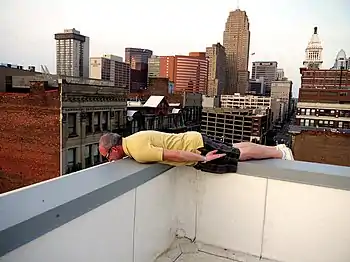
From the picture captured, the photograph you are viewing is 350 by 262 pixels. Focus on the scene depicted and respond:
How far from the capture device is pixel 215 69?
51.2 m

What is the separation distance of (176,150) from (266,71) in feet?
232

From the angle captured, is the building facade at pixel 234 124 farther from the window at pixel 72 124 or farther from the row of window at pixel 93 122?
the window at pixel 72 124

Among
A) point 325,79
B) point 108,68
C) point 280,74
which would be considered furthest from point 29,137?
point 280,74

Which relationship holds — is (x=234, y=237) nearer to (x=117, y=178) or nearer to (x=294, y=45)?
(x=117, y=178)

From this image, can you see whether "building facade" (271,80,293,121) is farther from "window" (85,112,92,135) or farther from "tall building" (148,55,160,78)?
"window" (85,112,92,135)

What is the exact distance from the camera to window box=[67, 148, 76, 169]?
34.8 ft

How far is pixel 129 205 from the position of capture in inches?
52.1

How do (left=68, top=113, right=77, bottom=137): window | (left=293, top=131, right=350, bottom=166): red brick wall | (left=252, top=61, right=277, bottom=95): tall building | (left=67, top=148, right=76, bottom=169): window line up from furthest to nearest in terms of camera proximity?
(left=252, top=61, right=277, bottom=95): tall building → (left=293, top=131, right=350, bottom=166): red brick wall → (left=67, top=148, right=76, bottom=169): window → (left=68, top=113, right=77, bottom=137): window

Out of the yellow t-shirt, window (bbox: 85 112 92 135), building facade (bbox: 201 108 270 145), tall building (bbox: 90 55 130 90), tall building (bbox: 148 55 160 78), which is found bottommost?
building facade (bbox: 201 108 270 145)

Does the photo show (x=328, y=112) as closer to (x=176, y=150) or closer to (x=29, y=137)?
(x=29, y=137)

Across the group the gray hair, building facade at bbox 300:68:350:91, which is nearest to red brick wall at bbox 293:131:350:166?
the gray hair

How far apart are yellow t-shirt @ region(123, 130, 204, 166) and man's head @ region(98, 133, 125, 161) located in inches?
1.5

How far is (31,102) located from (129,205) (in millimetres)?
10207

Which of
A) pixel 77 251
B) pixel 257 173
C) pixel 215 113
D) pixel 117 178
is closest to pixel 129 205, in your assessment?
pixel 117 178
